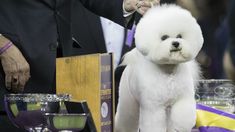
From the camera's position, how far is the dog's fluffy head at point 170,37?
188 centimetres

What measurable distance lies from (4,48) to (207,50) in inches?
26.2

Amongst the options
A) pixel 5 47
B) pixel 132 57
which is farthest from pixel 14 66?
pixel 132 57

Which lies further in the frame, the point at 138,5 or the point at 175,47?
the point at 138,5

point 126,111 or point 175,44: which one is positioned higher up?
point 175,44

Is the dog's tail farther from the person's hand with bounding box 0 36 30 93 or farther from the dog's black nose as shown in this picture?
the person's hand with bounding box 0 36 30 93

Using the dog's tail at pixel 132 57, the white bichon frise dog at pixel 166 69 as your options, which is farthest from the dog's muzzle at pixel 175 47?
the dog's tail at pixel 132 57

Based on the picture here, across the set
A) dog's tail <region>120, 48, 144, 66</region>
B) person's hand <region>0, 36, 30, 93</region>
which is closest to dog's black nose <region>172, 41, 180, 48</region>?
dog's tail <region>120, 48, 144, 66</region>

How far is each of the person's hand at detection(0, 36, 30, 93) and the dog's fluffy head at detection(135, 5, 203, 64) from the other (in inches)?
12.6

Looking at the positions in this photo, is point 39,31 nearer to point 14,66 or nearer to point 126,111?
point 14,66

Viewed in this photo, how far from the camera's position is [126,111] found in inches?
81.5

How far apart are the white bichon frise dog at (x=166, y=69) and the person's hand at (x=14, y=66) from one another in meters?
0.30

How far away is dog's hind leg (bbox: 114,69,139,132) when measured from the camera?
80.6 inches

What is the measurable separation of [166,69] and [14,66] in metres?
0.42

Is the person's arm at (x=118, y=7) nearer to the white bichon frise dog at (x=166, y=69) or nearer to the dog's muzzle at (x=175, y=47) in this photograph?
the white bichon frise dog at (x=166, y=69)
